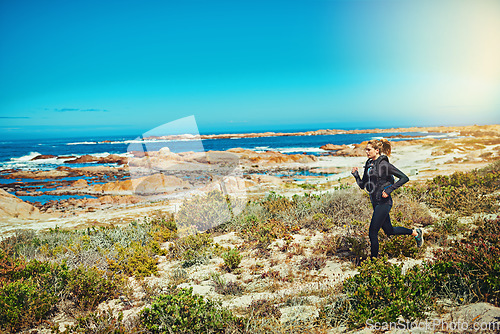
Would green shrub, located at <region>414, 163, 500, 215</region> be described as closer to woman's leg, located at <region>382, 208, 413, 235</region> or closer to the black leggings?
woman's leg, located at <region>382, 208, 413, 235</region>

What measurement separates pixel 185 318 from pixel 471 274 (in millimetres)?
3579

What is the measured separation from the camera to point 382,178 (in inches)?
180

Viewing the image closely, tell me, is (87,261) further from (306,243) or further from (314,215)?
(314,215)

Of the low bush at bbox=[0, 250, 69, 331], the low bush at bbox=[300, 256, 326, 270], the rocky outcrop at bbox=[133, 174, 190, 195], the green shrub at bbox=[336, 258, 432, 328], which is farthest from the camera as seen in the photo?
the rocky outcrop at bbox=[133, 174, 190, 195]

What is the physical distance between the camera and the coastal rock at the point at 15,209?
12.9m

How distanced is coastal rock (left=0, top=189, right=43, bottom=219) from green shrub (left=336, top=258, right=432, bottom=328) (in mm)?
14122

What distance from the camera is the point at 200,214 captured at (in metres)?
7.88

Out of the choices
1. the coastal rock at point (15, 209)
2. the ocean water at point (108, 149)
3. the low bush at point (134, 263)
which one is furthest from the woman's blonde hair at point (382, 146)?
the coastal rock at point (15, 209)

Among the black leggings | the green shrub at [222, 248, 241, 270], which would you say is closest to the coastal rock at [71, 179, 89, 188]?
the green shrub at [222, 248, 241, 270]

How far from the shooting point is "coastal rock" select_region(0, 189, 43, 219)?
12852 millimetres

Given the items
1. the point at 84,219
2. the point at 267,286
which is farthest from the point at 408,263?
the point at 84,219

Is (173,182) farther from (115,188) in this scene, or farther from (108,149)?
(108,149)

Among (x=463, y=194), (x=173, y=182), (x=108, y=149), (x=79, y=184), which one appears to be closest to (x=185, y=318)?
(x=463, y=194)

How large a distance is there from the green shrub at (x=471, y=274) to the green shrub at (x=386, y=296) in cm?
Result: 22
